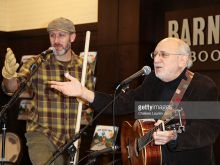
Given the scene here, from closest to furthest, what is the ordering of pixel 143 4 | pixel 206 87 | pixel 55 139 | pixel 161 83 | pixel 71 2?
pixel 206 87, pixel 161 83, pixel 55 139, pixel 143 4, pixel 71 2

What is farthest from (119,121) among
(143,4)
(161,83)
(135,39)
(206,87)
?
(206,87)

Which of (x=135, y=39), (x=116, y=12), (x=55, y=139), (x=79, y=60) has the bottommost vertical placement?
(x=55, y=139)

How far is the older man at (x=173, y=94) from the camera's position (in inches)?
122

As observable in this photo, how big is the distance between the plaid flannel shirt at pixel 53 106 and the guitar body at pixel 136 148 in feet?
1.66

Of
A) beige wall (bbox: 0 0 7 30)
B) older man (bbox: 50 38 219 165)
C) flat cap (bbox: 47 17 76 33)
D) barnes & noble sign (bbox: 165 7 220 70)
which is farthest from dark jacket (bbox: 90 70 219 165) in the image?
beige wall (bbox: 0 0 7 30)

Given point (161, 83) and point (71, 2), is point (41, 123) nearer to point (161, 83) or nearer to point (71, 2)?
point (161, 83)

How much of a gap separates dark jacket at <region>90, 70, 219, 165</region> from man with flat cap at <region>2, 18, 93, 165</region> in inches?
25.2

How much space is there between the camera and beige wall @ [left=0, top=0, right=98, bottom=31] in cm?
679

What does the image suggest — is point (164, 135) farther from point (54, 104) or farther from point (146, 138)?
point (54, 104)

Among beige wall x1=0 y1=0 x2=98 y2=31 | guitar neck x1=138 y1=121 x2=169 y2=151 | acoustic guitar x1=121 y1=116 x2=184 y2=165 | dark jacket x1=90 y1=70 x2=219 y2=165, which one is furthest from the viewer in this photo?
beige wall x1=0 y1=0 x2=98 y2=31

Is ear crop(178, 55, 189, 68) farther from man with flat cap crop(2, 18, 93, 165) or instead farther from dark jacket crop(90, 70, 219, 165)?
man with flat cap crop(2, 18, 93, 165)

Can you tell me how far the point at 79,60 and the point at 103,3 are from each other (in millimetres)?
2069

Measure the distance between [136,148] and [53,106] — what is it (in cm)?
94

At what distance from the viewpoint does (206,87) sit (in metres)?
3.31
